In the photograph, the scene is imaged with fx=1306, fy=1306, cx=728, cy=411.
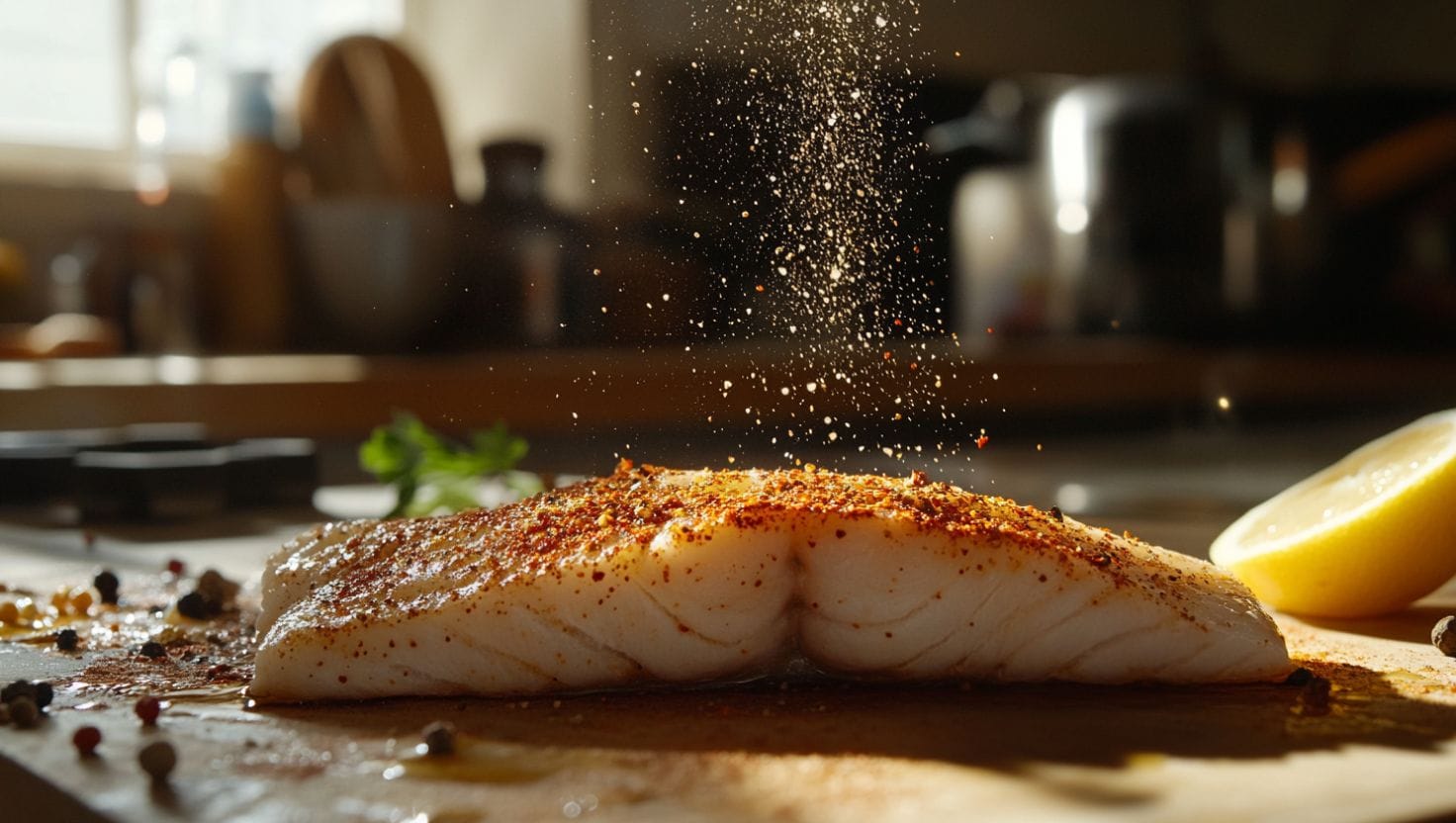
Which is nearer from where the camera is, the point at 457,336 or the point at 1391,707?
the point at 1391,707

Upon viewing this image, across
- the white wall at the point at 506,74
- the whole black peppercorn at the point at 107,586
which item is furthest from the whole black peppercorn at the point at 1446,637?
the white wall at the point at 506,74

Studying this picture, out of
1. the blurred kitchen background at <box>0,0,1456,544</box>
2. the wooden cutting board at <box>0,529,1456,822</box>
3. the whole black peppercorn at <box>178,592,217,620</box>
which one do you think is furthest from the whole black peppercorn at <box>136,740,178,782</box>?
the blurred kitchen background at <box>0,0,1456,544</box>

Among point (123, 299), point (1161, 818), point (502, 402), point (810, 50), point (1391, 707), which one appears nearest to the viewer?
point (1161, 818)

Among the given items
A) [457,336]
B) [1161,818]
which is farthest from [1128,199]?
[1161,818]

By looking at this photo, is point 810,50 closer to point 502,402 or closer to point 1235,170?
point 502,402

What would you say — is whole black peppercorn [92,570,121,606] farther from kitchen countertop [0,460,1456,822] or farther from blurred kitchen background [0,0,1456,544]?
blurred kitchen background [0,0,1456,544]

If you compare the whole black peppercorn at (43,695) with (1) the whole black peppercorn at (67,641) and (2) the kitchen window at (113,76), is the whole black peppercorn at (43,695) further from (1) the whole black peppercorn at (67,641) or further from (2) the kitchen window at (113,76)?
(2) the kitchen window at (113,76)
